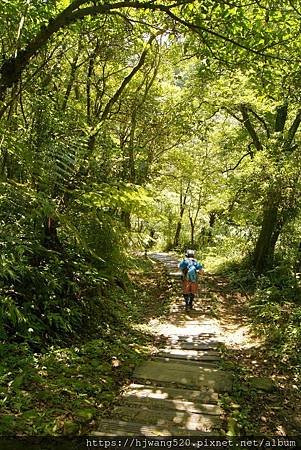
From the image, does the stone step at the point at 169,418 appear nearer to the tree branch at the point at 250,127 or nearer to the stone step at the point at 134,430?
the stone step at the point at 134,430

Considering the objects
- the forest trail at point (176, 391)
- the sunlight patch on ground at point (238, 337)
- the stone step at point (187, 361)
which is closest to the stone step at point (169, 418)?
the forest trail at point (176, 391)

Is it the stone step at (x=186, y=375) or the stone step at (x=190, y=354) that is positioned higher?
the stone step at (x=186, y=375)

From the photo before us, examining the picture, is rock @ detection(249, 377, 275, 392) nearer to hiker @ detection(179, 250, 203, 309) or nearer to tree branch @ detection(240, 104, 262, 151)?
hiker @ detection(179, 250, 203, 309)

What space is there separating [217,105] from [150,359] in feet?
36.8

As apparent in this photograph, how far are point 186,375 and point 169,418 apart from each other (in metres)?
1.49

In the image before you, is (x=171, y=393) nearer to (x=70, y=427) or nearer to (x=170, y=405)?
(x=170, y=405)

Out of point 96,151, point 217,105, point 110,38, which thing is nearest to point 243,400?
point 96,151

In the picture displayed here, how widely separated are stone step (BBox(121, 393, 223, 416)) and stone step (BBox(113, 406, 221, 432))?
7cm

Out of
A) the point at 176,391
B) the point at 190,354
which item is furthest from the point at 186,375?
the point at 190,354

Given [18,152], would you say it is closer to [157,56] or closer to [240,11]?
[240,11]

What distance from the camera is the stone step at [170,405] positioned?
477cm

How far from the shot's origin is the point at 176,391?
5.34 meters

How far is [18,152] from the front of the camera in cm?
563

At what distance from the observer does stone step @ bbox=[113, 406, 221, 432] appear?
173 inches
